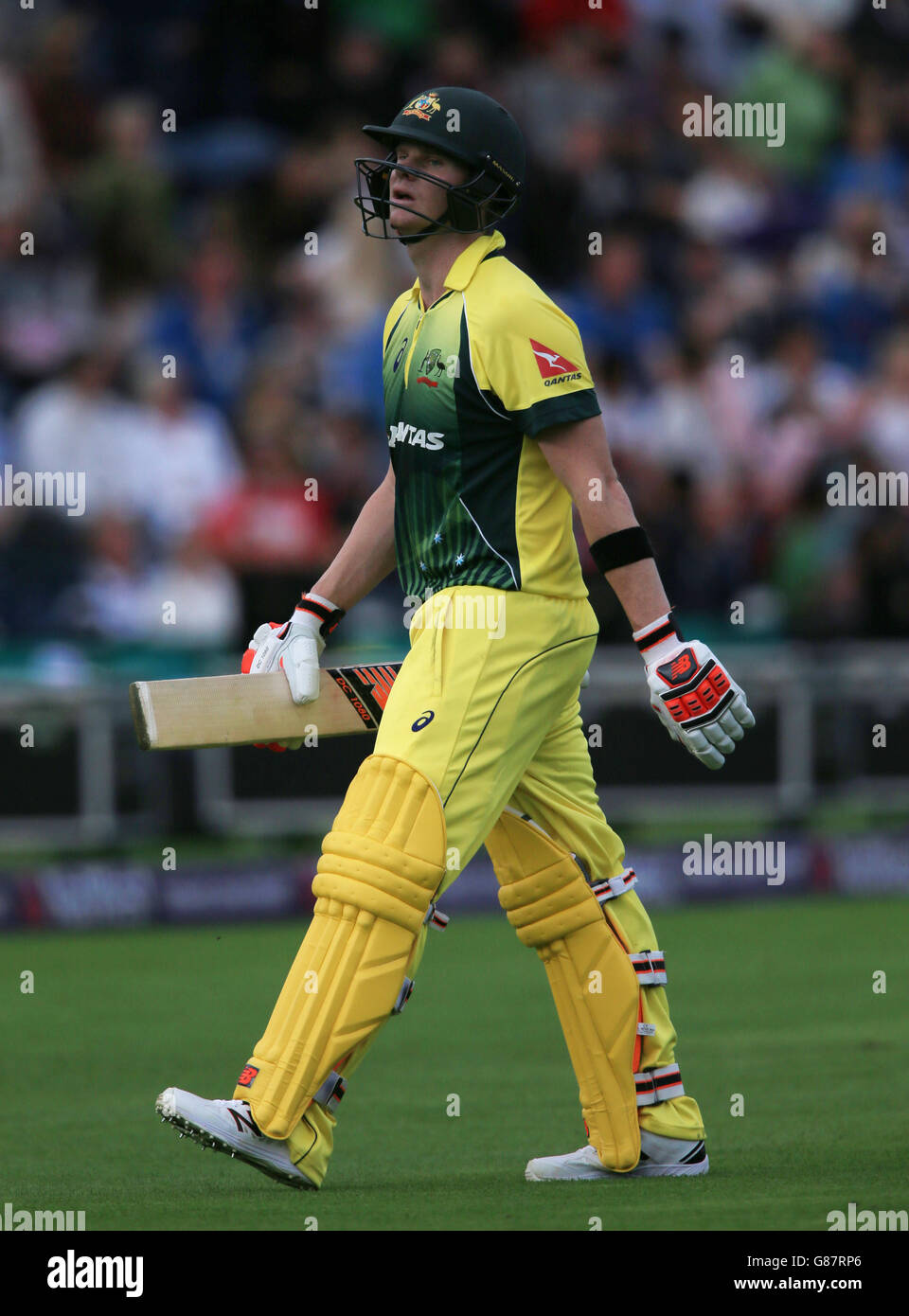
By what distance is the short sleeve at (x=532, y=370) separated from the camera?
4.66m

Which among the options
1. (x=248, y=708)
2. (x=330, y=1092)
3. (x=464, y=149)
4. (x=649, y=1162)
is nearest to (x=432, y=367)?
(x=464, y=149)

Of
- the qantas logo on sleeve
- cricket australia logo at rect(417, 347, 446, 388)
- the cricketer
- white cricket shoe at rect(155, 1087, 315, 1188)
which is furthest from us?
cricket australia logo at rect(417, 347, 446, 388)

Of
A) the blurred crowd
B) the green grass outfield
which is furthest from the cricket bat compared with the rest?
the blurred crowd

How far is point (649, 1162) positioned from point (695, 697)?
1.16 m

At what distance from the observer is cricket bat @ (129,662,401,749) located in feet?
16.1

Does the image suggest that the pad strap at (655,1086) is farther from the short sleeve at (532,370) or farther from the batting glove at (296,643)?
the short sleeve at (532,370)

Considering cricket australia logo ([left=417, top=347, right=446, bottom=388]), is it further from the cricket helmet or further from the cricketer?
the cricket helmet

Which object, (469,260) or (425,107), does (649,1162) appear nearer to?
(469,260)

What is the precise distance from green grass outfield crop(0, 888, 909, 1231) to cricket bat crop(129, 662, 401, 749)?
3.31 ft

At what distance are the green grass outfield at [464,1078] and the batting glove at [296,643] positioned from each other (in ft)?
3.53

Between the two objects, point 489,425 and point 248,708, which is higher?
point 489,425

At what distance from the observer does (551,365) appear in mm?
4684
